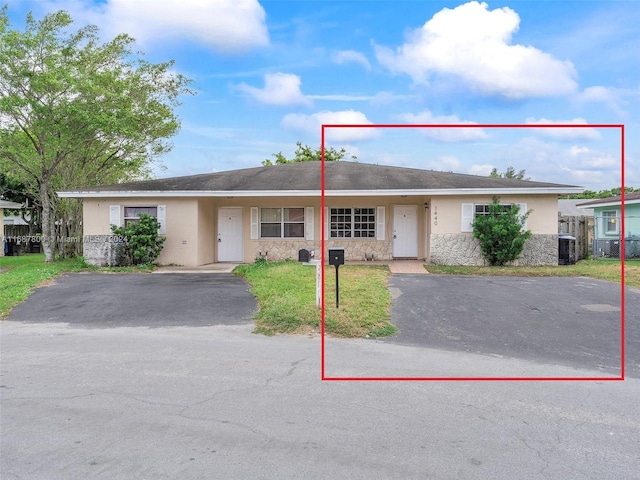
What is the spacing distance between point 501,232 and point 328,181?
6.28 meters

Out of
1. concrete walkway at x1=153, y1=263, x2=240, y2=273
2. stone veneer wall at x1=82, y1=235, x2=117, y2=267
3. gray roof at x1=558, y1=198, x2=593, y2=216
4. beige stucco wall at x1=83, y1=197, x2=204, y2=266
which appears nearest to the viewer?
concrete walkway at x1=153, y1=263, x2=240, y2=273

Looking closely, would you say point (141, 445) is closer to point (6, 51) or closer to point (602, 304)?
point (602, 304)

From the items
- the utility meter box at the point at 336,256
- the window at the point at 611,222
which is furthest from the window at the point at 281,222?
the window at the point at 611,222

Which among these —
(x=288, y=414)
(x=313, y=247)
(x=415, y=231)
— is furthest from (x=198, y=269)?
(x=288, y=414)

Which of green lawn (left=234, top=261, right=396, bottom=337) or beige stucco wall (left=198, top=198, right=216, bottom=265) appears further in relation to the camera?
beige stucco wall (left=198, top=198, right=216, bottom=265)

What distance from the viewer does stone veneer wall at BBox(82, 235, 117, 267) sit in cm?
1691

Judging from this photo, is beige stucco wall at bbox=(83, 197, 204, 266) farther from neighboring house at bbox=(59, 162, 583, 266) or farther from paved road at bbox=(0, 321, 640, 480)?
paved road at bbox=(0, 321, 640, 480)

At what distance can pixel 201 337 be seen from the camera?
7.72m

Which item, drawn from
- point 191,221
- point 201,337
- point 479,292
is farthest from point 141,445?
point 191,221

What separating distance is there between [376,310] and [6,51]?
1578 centimetres

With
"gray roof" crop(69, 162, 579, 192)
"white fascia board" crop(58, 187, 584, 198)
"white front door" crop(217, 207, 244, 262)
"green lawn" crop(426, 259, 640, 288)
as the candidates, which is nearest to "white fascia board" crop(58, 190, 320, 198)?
"white fascia board" crop(58, 187, 584, 198)

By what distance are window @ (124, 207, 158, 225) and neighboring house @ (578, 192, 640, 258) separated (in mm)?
18378

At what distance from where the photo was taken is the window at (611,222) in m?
24.5

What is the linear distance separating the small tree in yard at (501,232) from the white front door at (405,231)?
106 inches
